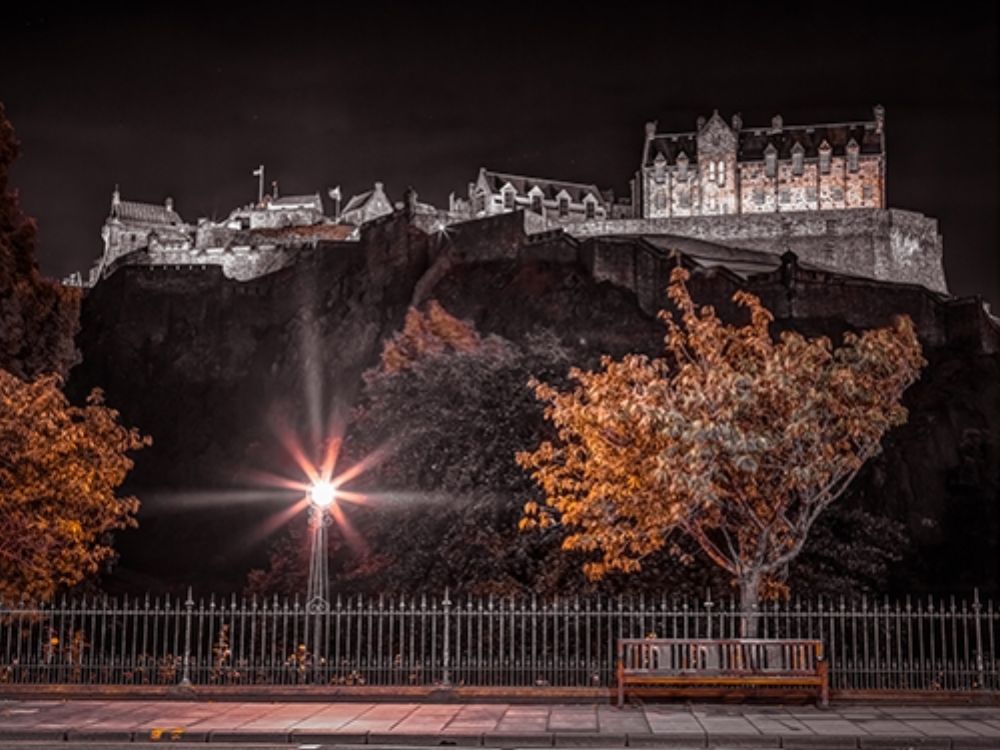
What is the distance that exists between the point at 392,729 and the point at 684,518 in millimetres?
6762

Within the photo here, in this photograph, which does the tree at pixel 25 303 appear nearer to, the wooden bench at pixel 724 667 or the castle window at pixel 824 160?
the wooden bench at pixel 724 667

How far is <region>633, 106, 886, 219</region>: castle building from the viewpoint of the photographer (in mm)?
98562

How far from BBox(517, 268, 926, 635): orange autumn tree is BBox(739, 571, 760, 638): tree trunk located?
22 millimetres

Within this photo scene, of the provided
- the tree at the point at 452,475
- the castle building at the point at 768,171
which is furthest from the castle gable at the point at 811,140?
the tree at the point at 452,475

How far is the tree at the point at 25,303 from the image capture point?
30734mm

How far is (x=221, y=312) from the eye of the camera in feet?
214

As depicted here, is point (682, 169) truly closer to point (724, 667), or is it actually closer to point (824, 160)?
point (824, 160)

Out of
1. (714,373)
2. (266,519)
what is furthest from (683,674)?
(266,519)

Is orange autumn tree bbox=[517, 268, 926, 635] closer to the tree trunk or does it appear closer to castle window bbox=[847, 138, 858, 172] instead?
the tree trunk

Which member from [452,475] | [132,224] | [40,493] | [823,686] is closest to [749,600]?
[823,686]

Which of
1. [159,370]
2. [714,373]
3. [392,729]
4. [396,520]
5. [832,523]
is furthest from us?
[159,370]

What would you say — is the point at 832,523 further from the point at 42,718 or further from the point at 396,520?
the point at 42,718

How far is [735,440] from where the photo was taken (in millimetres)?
17922

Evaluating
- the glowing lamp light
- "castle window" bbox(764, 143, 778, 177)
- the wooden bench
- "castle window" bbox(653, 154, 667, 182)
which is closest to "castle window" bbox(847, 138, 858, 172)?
"castle window" bbox(764, 143, 778, 177)
